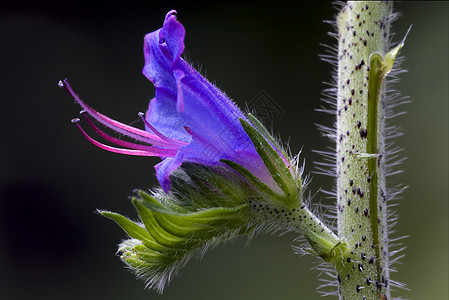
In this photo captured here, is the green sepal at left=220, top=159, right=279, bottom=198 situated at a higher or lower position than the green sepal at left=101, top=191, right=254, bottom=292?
higher

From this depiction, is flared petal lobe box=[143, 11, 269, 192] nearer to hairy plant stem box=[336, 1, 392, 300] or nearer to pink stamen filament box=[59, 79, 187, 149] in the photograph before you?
pink stamen filament box=[59, 79, 187, 149]

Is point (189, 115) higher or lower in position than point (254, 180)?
higher

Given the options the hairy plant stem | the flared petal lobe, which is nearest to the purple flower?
the flared petal lobe

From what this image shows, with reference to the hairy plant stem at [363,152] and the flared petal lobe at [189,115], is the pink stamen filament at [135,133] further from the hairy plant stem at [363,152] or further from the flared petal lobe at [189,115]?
the hairy plant stem at [363,152]

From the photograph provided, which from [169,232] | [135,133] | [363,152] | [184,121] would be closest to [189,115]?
[184,121]

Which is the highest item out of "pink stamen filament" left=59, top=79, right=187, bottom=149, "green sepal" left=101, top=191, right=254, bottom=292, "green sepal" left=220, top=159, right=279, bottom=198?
"pink stamen filament" left=59, top=79, right=187, bottom=149

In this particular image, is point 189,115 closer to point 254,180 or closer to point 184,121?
point 184,121

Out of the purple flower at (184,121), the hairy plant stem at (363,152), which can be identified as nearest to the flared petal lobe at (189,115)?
the purple flower at (184,121)
